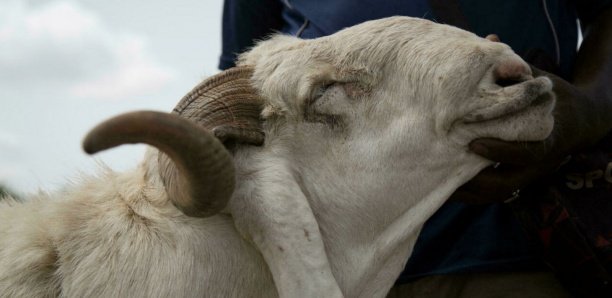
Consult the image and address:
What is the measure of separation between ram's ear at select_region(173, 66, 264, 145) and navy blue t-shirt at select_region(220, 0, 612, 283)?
43.9 inches

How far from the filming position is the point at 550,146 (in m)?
3.35

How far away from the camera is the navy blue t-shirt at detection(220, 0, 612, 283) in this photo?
13.4 feet

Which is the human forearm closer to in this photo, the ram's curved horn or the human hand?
the human hand

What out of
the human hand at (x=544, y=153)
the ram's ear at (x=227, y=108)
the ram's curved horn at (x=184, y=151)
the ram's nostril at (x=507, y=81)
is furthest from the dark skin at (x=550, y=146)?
the ram's curved horn at (x=184, y=151)

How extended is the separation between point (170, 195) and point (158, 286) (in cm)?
34

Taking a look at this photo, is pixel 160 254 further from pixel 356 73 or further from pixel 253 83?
pixel 356 73

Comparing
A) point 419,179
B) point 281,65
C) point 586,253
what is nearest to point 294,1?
point 281,65

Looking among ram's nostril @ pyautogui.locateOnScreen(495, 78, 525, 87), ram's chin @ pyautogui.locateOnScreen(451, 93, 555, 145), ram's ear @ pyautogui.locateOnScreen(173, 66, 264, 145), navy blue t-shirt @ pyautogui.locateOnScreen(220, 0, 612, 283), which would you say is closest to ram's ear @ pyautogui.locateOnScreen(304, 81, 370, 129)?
ram's ear @ pyautogui.locateOnScreen(173, 66, 264, 145)

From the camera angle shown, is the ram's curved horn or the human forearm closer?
the ram's curved horn

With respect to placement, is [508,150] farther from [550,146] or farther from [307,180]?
[307,180]

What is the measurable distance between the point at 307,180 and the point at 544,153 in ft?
3.18

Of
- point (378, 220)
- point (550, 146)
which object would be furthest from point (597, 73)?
point (378, 220)

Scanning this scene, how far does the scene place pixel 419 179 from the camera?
3.26 m

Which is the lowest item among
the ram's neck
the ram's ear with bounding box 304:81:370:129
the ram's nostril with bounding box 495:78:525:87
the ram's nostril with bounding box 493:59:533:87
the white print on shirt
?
the white print on shirt
